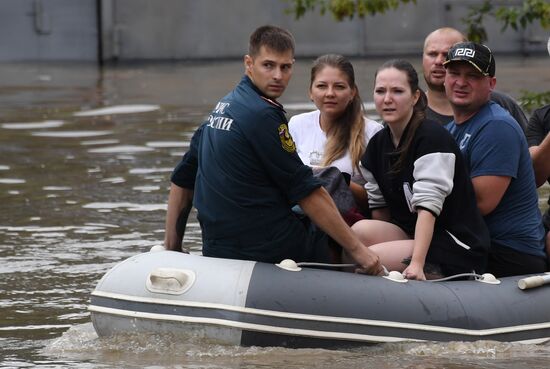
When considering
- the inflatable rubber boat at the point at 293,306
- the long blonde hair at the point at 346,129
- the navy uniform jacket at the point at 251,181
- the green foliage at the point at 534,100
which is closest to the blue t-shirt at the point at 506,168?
the inflatable rubber boat at the point at 293,306

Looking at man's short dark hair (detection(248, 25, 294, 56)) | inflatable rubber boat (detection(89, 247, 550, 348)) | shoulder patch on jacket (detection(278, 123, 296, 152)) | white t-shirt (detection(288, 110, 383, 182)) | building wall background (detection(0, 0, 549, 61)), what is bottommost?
building wall background (detection(0, 0, 549, 61))

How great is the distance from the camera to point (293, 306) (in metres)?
5.95

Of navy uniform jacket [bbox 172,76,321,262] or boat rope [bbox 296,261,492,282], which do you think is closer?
navy uniform jacket [bbox 172,76,321,262]

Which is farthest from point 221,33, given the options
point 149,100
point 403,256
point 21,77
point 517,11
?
point 403,256

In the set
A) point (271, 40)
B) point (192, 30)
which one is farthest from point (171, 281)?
point (192, 30)

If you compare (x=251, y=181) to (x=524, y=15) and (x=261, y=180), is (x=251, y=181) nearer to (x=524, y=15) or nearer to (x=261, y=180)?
(x=261, y=180)

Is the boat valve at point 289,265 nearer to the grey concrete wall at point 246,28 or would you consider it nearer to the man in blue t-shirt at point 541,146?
the man in blue t-shirt at point 541,146

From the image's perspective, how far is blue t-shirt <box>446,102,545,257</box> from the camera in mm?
6340

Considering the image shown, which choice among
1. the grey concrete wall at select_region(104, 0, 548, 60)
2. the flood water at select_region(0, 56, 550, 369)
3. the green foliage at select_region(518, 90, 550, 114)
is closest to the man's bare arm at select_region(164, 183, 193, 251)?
the flood water at select_region(0, 56, 550, 369)

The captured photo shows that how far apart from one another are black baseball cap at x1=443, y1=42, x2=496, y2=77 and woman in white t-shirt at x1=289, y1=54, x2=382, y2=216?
2.18 ft

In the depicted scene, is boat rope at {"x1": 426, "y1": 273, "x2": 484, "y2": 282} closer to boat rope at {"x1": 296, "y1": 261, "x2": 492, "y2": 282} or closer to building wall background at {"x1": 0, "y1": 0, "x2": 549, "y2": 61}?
boat rope at {"x1": 296, "y1": 261, "x2": 492, "y2": 282}

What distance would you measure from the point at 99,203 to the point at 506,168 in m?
5.04

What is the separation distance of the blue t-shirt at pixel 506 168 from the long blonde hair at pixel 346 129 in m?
0.55

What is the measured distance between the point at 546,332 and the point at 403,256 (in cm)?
73
